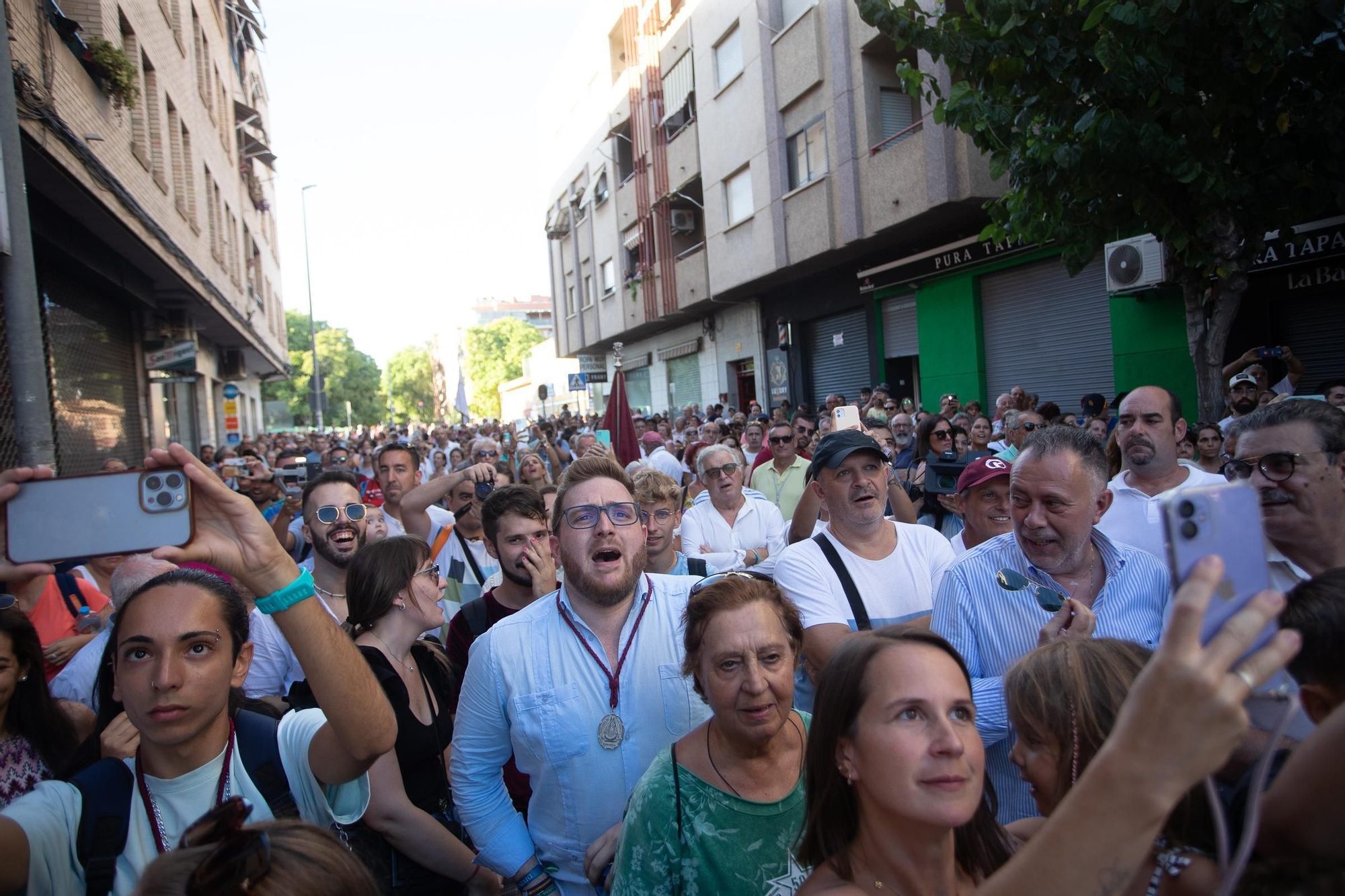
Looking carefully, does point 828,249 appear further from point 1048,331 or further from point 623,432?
point 623,432

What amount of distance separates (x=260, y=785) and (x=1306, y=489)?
3436mm

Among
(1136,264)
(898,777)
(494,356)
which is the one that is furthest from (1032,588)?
(494,356)

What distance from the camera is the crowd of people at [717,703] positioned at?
125 cm

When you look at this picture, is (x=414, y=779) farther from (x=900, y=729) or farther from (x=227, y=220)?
(x=227, y=220)

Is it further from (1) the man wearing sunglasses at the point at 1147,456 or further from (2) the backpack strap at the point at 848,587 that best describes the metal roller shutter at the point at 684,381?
(2) the backpack strap at the point at 848,587

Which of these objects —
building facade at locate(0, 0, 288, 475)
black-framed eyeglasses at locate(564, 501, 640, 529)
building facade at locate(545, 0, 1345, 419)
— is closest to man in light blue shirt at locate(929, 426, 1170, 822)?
black-framed eyeglasses at locate(564, 501, 640, 529)

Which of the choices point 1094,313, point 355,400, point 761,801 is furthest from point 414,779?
point 355,400

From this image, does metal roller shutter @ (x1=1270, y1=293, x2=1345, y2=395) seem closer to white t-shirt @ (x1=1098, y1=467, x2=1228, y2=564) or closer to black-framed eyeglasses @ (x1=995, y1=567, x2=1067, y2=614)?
white t-shirt @ (x1=1098, y1=467, x2=1228, y2=564)

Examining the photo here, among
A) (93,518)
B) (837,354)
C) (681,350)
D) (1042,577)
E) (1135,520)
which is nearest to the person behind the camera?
(93,518)

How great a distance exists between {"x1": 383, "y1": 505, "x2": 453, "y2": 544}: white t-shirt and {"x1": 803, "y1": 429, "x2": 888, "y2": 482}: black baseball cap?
2.96 metres

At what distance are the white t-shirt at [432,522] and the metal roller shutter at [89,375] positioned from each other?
715 cm

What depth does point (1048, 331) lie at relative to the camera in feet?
47.1

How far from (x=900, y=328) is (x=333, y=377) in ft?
246

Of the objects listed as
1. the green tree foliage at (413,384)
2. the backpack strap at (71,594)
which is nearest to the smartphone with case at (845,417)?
the backpack strap at (71,594)
